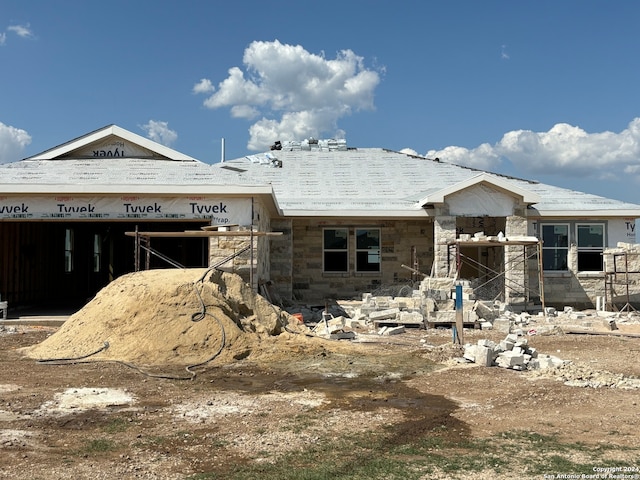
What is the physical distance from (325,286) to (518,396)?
1352 cm

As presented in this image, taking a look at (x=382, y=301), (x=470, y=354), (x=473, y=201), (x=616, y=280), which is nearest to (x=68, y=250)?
(x=382, y=301)

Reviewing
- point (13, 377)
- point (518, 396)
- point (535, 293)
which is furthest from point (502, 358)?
point (535, 293)

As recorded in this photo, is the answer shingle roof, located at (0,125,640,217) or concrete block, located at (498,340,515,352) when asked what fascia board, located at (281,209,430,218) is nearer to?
shingle roof, located at (0,125,640,217)

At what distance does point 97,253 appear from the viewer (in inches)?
1016

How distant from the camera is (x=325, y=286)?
2144 centimetres

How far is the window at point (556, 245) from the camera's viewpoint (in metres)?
21.0

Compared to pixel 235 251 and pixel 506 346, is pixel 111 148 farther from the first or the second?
pixel 506 346

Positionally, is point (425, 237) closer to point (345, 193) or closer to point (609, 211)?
point (345, 193)

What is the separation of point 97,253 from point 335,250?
11.0m

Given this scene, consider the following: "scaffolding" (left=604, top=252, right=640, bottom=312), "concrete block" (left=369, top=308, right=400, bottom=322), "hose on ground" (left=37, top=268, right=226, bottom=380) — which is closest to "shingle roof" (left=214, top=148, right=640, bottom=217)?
"scaffolding" (left=604, top=252, right=640, bottom=312)

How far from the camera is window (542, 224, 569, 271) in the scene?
68.7 ft

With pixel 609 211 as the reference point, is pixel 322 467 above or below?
below

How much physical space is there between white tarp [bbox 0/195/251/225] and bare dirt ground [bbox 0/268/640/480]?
15.4 feet

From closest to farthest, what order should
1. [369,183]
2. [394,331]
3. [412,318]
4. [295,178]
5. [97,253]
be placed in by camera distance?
[394,331], [412,318], [369,183], [295,178], [97,253]
